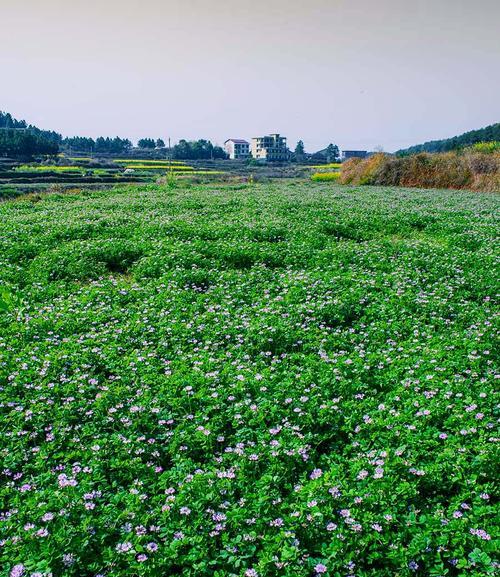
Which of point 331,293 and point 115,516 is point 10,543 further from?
point 331,293

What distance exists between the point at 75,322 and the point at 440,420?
571 centimetres

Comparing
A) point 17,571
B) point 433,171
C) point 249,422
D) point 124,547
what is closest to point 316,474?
point 249,422

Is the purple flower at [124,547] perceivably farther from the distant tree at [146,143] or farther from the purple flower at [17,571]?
the distant tree at [146,143]

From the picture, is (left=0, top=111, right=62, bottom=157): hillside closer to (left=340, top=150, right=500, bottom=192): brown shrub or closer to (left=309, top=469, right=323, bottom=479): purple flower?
(left=340, top=150, right=500, bottom=192): brown shrub

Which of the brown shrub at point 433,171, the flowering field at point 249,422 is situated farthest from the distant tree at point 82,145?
the flowering field at point 249,422

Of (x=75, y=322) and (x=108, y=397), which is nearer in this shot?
(x=108, y=397)

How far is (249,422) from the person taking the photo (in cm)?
500

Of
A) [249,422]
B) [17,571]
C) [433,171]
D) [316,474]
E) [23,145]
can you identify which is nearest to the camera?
[17,571]

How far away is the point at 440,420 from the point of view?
16.1 feet

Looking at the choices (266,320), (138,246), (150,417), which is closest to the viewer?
(150,417)

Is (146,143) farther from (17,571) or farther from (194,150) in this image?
(17,571)

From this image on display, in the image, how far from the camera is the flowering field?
11.5ft

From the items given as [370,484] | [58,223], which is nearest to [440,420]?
[370,484]

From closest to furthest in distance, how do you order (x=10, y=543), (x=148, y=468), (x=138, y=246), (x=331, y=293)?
(x=10, y=543) < (x=148, y=468) < (x=331, y=293) < (x=138, y=246)
